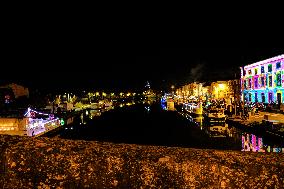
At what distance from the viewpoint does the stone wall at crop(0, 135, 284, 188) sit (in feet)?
6.99

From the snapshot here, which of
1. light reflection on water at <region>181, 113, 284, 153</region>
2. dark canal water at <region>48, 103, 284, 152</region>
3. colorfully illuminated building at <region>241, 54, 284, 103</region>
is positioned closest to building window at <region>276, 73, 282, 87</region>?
colorfully illuminated building at <region>241, 54, 284, 103</region>

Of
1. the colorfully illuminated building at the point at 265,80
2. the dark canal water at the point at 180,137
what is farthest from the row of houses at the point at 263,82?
the dark canal water at the point at 180,137

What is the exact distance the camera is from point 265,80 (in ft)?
184

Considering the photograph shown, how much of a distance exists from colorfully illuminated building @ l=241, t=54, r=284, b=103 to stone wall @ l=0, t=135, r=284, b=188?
145 ft

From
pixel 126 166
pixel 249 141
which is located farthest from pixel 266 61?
pixel 126 166

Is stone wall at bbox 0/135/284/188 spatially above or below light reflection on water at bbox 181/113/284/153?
above

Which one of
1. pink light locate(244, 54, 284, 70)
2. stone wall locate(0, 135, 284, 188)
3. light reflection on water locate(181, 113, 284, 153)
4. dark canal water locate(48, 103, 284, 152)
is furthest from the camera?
pink light locate(244, 54, 284, 70)

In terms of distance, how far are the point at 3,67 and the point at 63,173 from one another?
6935 centimetres

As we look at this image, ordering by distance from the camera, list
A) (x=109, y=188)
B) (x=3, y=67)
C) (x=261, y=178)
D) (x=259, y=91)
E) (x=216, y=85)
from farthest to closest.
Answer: (x=216, y=85)
(x=3, y=67)
(x=259, y=91)
(x=109, y=188)
(x=261, y=178)

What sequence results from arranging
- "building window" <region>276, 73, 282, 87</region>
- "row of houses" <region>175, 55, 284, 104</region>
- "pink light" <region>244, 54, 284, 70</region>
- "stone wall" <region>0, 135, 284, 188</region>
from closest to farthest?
"stone wall" <region>0, 135, 284, 188</region> < "pink light" <region>244, 54, 284, 70</region> < "row of houses" <region>175, 55, 284, 104</region> < "building window" <region>276, 73, 282, 87</region>

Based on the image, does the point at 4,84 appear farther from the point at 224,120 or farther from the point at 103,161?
the point at 103,161

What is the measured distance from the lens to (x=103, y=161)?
7.68 feet

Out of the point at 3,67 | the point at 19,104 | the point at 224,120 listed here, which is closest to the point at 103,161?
the point at 224,120

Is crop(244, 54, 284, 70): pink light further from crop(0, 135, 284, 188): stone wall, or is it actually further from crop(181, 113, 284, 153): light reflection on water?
crop(0, 135, 284, 188): stone wall
